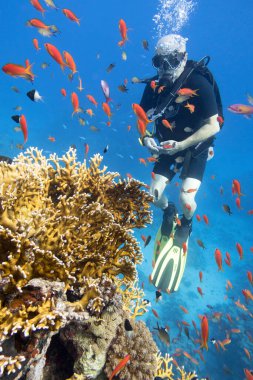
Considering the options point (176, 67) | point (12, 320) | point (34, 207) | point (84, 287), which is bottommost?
point (12, 320)

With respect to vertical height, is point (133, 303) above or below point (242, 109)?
below

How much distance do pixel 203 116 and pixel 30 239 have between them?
5.43 metres

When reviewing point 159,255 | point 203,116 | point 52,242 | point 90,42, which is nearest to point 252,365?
point 159,255

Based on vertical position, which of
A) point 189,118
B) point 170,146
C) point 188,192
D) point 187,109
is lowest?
point 188,192

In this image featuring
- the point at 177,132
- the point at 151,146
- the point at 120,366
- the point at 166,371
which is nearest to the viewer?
the point at 120,366

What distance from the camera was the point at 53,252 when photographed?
2316mm

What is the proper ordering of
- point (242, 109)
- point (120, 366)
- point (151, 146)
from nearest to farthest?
point (120, 366) < point (151, 146) < point (242, 109)

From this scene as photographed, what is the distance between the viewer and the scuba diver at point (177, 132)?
6.18 metres

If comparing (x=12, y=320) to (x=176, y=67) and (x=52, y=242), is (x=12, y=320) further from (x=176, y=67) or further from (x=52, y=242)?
(x=176, y=67)

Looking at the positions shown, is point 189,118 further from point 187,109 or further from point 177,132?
point 177,132

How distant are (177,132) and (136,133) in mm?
44154

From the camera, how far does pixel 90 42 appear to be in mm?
125125

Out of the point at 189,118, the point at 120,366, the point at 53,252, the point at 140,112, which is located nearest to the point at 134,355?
the point at 120,366

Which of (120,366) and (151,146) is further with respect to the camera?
(151,146)
